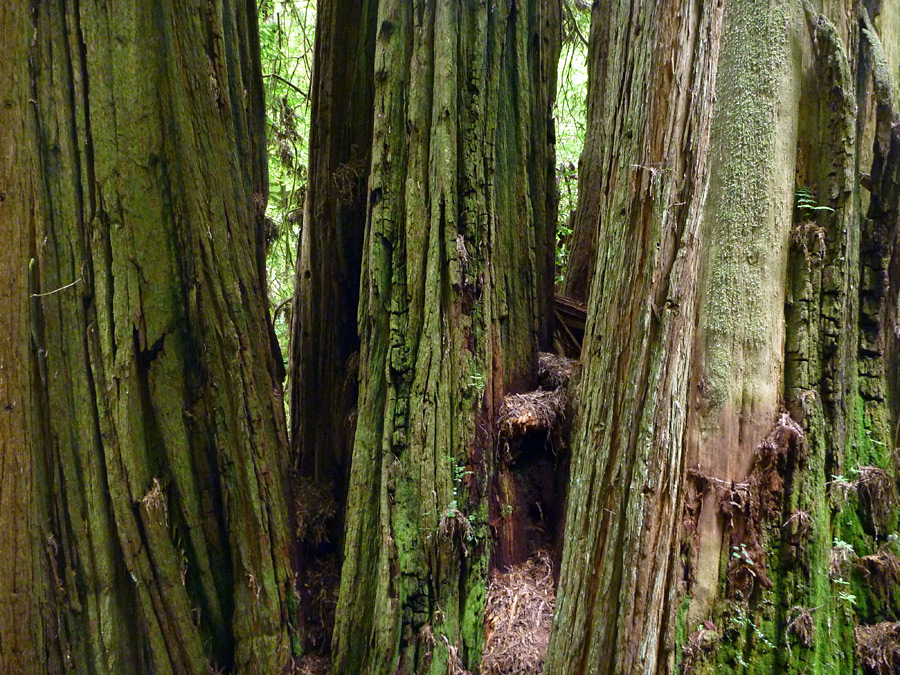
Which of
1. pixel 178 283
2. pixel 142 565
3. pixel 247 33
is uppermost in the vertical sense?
pixel 247 33

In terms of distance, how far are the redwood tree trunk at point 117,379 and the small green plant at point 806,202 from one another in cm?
252

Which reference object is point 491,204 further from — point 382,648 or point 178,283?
point 382,648

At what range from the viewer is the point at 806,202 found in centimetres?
248

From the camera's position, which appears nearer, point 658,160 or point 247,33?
point 658,160

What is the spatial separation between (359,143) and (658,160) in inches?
72.3

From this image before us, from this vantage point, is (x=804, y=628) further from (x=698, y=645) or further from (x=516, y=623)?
(x=516, y=623)

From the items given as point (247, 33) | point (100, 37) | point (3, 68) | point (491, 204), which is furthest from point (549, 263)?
Result: point (3, 68)

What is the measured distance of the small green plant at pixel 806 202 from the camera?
2471 mm

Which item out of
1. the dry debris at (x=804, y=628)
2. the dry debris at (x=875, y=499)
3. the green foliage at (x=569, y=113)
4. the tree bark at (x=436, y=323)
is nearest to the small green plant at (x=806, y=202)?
the dry debris at (x=875, y=499)

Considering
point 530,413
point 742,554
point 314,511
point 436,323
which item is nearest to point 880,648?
point 742,554

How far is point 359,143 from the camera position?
3.45 meters

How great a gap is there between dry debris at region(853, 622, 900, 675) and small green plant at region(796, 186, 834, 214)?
1.66 meters

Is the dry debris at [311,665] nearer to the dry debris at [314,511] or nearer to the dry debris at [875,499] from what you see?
the dry debris at [314,511]

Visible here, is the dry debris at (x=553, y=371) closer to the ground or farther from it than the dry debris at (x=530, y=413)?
farther from it
